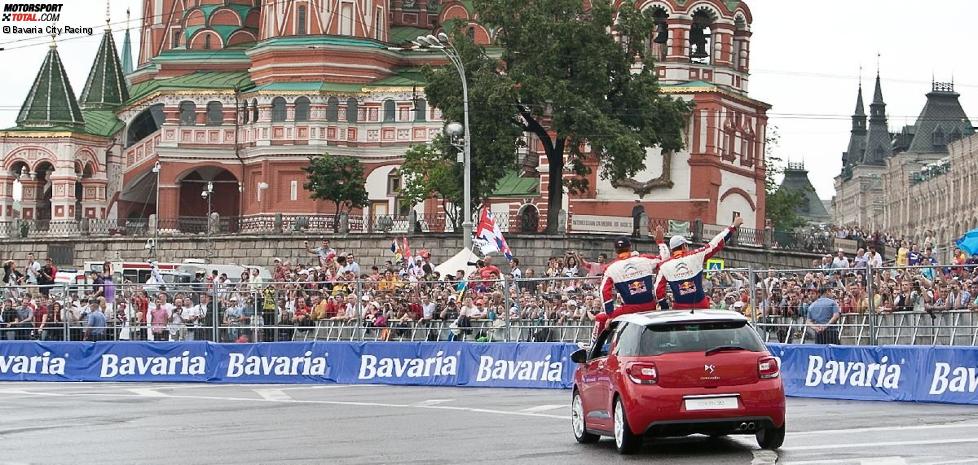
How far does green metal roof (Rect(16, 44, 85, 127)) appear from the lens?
3573 inches

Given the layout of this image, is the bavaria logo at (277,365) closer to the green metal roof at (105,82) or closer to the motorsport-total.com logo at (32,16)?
the motorsport-total.com logo at (32,16)

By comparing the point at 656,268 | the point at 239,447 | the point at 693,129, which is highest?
the point at 693,129

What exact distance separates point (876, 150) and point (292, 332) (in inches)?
6836

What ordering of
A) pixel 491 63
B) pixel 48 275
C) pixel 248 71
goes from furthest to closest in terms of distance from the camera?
pixel 248 71, pixel 491 63, pixel 48 275

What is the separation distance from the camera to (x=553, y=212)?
6400 centimetres

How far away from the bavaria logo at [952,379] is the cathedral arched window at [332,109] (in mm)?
65037

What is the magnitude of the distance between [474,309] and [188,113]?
61.3 metres

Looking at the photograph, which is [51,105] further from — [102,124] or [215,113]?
[215,113]

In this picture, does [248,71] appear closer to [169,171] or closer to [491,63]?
[169,171]

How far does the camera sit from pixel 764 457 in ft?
51.1

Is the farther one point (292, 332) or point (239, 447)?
point (292, 332)

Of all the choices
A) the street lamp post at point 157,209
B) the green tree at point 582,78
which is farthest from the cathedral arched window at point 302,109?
the green tree at point 582,78

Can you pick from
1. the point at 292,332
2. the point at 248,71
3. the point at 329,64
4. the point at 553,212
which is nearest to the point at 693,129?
the point at 553,212

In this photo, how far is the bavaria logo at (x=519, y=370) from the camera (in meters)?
27.9
